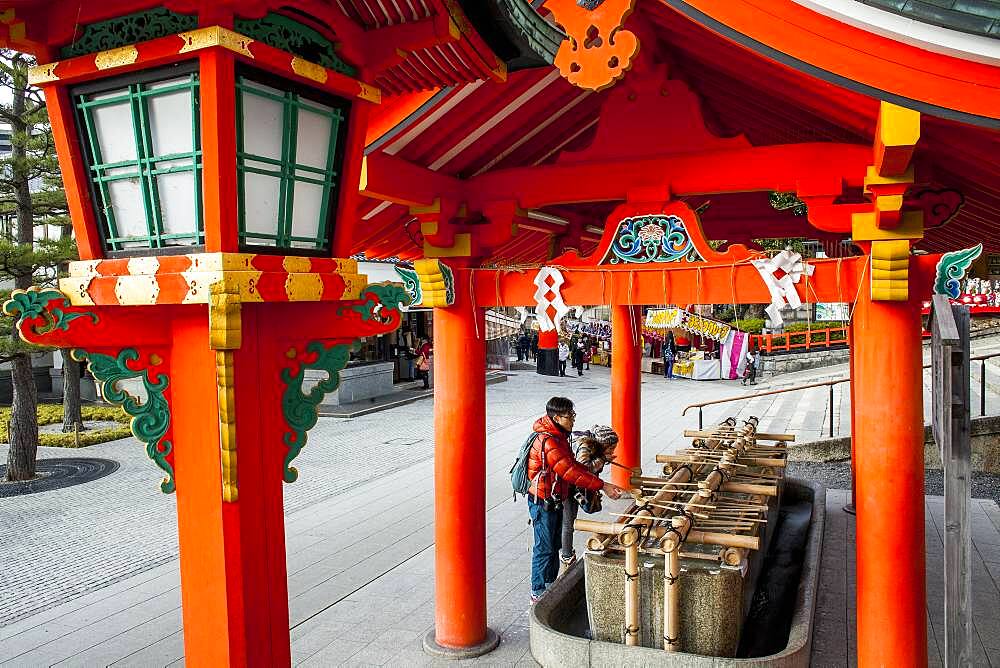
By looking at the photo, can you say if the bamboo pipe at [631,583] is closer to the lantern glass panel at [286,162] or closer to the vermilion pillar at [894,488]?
the vermilion pillar at [894,488]

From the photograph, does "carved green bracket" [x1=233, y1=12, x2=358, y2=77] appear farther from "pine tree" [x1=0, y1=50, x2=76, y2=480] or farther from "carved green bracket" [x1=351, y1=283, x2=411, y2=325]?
"pine tree" [x1=0, y1=50, x2=76, y2=480]

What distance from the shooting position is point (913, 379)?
15.4ft

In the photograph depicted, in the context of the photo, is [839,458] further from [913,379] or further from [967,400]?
[967,400]

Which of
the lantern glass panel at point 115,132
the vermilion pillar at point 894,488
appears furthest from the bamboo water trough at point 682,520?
the lantern glass panel at point 115,132

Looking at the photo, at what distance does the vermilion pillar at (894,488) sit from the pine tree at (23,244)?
529 inches

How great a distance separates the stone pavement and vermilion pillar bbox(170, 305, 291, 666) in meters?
3.18

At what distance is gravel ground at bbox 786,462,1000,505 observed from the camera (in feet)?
39.3

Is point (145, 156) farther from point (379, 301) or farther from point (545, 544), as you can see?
point (545, 544)

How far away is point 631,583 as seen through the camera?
4043mm

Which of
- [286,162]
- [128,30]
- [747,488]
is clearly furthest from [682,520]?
[128,30]

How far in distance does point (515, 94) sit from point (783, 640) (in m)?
4.36

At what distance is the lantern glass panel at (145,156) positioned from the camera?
3.00 m

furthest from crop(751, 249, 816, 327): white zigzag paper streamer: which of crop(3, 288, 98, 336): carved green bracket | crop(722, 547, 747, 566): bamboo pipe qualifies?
crop(3, 288, 98, 336): carved green bracket

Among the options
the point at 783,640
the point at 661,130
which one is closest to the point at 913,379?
the point at 783,640
